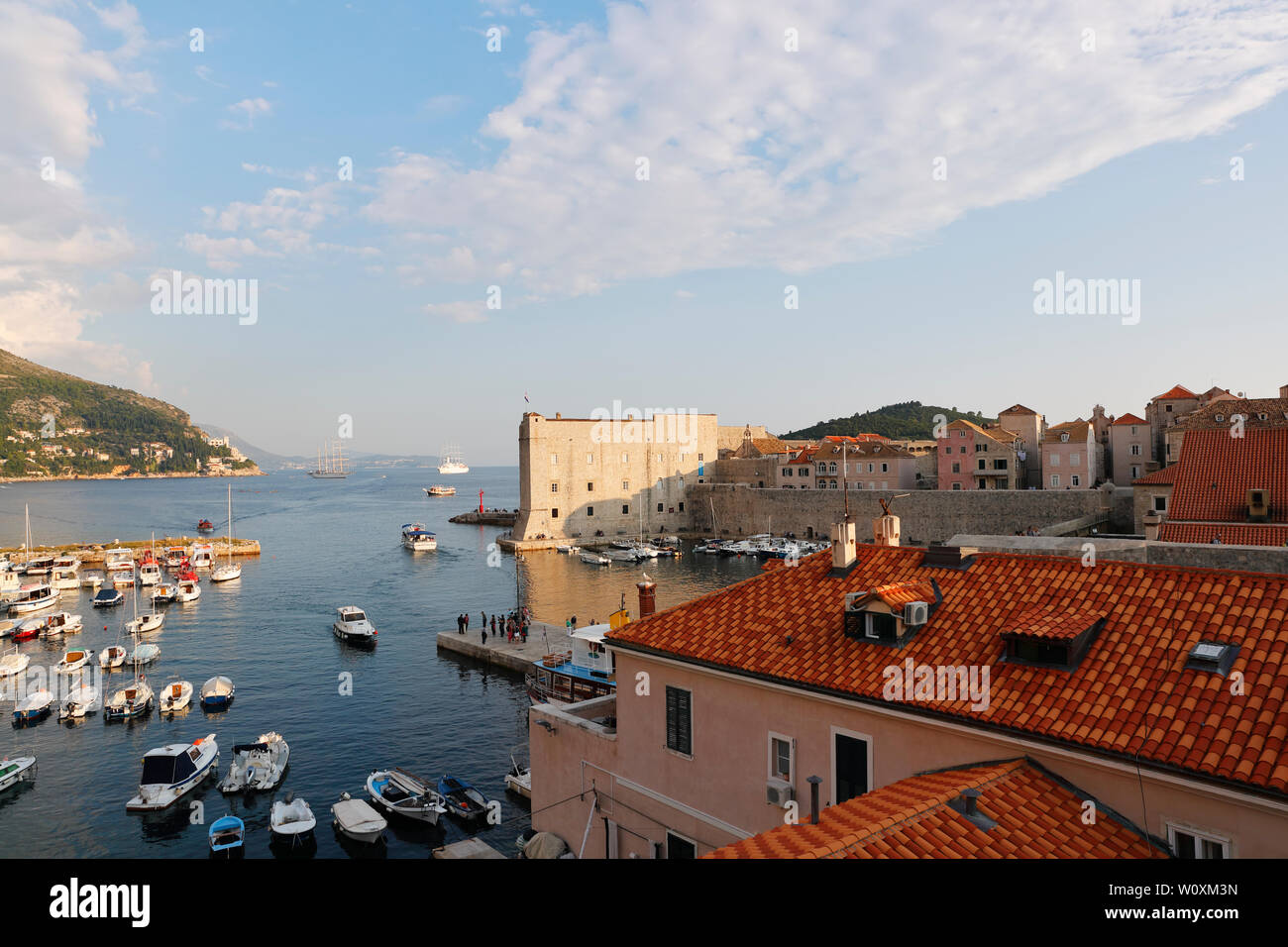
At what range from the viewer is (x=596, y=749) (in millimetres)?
12359

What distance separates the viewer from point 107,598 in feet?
148

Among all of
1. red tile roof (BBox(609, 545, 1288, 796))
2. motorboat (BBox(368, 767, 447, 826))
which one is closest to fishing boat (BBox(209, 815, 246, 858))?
motorboat (BBox(368, 767, 447, 826))

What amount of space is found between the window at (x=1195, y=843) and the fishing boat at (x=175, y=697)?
96.5ft

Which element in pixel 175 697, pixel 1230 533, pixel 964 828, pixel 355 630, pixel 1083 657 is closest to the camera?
pixel 964 828

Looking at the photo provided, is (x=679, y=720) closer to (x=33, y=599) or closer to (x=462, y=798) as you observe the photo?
(x=462, y=798)

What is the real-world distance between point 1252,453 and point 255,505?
5633 inches

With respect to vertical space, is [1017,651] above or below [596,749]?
above

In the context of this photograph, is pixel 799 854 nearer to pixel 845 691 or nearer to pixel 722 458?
pixel 845 691

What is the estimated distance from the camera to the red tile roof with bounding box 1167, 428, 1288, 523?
2044 centimetres

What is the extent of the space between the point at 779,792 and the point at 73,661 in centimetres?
3450

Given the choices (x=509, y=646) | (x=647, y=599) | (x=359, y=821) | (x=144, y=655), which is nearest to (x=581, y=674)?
(x=359, y=821)

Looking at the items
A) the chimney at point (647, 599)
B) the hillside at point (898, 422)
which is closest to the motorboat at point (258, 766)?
the chimney at point (647, 599)
